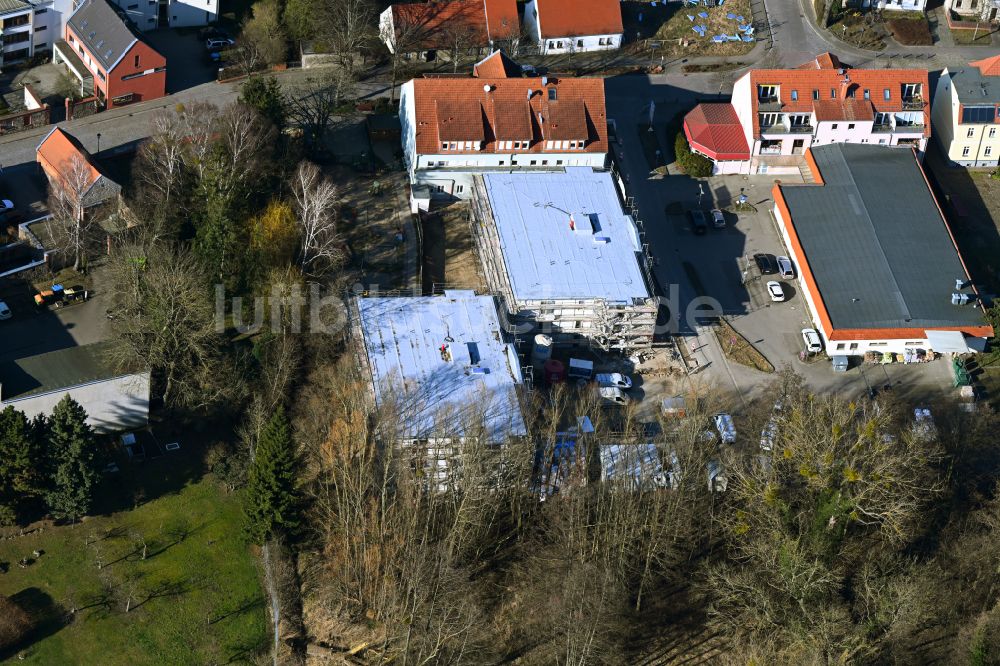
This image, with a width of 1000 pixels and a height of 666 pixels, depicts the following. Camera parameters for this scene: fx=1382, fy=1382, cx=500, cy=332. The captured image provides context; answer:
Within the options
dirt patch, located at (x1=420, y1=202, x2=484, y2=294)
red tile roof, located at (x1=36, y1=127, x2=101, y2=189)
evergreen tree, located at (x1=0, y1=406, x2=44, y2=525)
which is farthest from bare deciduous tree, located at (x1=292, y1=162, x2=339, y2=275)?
evergreen tree, located at (x1=0, y1=406, x2=44, y2=525)

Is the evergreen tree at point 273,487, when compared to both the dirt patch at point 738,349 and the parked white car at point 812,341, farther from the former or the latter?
the parked white car at point 812,341

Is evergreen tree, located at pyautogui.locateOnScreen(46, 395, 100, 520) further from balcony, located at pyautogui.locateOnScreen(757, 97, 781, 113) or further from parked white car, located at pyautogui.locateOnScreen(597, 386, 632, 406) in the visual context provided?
balcony, located at pyautogui.locateOnScreen(757, 97, 781, 113)

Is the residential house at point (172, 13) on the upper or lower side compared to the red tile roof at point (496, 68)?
upper

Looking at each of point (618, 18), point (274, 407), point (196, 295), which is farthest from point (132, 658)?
point (618, 18)

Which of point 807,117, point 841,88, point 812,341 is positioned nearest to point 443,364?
point 812,341

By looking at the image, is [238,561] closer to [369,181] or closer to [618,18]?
[369,181]

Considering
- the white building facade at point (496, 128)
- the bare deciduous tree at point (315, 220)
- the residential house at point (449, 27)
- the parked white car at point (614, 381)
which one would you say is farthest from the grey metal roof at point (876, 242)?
the bare deciduous tree at point (315, 220)
